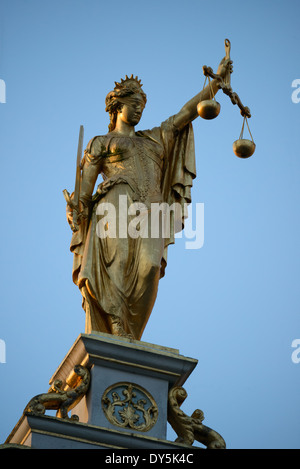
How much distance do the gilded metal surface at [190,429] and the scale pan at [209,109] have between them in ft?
11.0

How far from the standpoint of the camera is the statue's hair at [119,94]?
16.7 meters

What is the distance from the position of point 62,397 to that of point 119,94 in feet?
14.4

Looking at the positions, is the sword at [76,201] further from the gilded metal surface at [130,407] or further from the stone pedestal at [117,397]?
the gilded metal surface at [130,407]

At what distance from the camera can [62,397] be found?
46.6 ft

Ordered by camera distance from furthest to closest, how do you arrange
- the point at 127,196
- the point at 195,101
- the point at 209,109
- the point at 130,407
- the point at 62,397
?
the point at 195,101, the point at 127,196, the point at 209,109, the point at 130,407, the point at 62,397

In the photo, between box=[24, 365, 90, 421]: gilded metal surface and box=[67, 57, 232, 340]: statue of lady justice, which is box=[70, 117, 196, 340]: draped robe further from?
box=[24, 365, 90, 421]: gilded metal surface

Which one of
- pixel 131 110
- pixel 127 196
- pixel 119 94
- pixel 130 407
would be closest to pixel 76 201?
pixel 127 196

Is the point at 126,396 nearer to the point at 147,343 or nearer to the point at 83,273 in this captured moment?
the point at 147,343

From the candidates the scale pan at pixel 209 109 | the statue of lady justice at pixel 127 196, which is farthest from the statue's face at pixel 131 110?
the scale pan at pixel 209 109

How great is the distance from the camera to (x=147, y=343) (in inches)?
579

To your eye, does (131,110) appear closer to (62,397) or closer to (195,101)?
(195,101)
